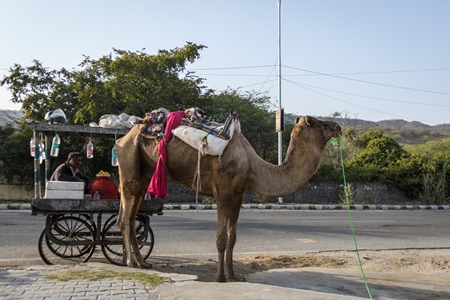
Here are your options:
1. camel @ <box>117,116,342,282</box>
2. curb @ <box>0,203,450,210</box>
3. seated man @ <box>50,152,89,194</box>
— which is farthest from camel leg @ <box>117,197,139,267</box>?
curb @ <box>0,203,450,210</box>

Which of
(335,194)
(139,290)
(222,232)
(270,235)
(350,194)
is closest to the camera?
(139,290)

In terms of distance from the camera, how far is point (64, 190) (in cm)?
840

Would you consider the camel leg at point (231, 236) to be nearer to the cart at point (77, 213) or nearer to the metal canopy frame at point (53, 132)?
the cart at point (77, 213)

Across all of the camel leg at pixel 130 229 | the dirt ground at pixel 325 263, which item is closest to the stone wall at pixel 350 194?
the dirt ground at pixel 325 263

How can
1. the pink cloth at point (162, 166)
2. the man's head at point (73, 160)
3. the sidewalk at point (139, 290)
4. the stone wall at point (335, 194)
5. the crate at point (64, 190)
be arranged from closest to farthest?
the sidewalk at point (139, 290) < the pink cloth at point (162, 166) < the crate at point (64, 190) < the man's head at point (73, 160) < the stone wall at point (335, 194)

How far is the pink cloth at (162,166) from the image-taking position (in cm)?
737

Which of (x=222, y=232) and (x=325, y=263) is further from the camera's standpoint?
(x=325, y=263)

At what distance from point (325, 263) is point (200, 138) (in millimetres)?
3711

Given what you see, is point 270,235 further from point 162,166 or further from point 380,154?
point 380,154

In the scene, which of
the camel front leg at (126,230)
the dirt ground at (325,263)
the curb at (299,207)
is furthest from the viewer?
the curb at (299,207)

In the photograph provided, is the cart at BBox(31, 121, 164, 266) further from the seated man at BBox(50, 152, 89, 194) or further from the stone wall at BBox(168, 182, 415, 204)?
→ the stone wall at BBox(168, 182, 415, 204)

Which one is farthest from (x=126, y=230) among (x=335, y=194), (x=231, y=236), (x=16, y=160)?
(x=335, y=194)

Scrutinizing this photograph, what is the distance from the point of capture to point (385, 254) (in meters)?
10.3

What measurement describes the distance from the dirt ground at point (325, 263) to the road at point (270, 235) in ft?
2.08
